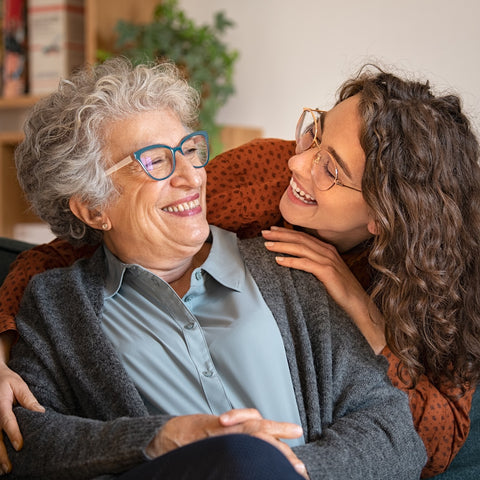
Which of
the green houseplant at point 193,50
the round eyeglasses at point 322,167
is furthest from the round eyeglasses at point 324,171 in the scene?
the green houseplant at point 193,50

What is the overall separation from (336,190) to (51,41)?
9.07 feet

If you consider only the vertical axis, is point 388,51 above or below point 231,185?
above

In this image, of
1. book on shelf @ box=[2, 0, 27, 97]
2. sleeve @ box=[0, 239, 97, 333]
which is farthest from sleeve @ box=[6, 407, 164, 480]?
book on shelf @ box=[2, 0, 27, 97]

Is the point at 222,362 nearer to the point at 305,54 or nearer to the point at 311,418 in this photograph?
the point at 311,418

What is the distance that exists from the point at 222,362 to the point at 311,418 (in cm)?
23

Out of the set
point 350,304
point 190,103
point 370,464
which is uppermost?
point 190,103

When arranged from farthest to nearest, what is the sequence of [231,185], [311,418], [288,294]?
[231,185]
[288,294]
[311,418]

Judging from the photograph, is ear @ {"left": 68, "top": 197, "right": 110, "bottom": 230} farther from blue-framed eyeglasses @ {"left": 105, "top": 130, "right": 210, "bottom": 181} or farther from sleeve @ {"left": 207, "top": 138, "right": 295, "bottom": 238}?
sleeve @ {"left": 207, "top": 138, "right": 295, "bottom": 238}

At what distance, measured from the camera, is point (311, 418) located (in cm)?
154

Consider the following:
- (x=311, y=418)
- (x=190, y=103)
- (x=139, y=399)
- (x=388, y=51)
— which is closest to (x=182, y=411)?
Result: (x=139, y=399)

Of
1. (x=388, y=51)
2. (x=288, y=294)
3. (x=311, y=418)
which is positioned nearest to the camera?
(x=311, y=418)

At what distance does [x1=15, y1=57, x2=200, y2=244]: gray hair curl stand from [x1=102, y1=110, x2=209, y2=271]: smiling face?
1.1 inches

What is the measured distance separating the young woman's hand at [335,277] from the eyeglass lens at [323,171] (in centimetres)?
16

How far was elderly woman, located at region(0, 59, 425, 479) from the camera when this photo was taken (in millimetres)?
1465
